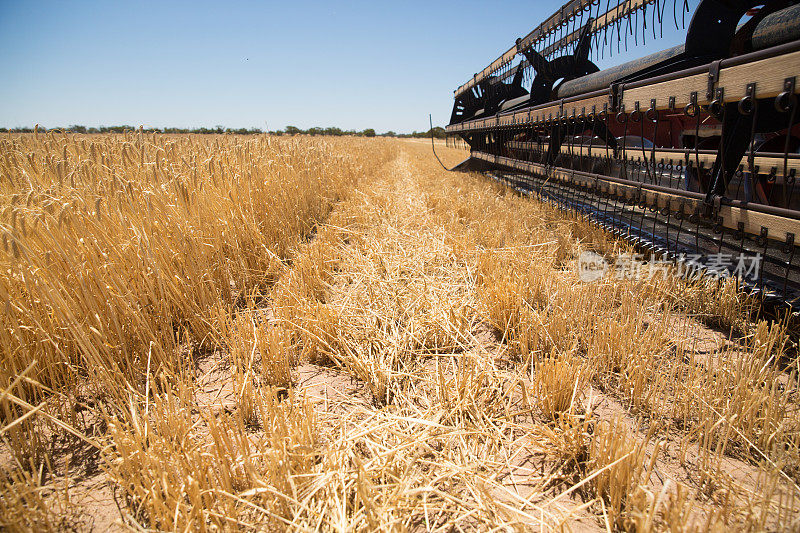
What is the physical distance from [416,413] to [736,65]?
2.29m

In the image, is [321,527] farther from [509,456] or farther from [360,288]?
[360,288]

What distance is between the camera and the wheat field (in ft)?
3.65

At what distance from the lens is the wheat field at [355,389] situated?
1.11 m

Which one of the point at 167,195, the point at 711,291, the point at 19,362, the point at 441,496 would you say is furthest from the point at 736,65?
the point at 19,362

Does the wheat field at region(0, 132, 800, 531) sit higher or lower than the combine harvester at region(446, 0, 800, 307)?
lower

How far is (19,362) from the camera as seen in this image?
1598 mm

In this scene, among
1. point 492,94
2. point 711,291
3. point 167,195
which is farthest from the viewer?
point 492,94

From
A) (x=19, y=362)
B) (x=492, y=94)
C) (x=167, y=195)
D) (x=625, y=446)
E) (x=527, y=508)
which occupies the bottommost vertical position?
(x=527, y=508)

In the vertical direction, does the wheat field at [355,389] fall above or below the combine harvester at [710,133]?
below

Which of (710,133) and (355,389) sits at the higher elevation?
(710,133)

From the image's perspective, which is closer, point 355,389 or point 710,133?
point 355,389

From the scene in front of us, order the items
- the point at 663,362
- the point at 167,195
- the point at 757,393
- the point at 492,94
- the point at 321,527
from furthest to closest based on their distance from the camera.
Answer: the point at 492,94
the point at 167,195
the point at 663,362
the point at 757,393
the point at 321,527

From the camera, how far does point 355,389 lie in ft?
5.72

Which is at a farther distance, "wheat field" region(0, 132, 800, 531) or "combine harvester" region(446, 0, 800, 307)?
"combine harvester" region(446, 0, 800, 307)
